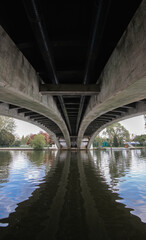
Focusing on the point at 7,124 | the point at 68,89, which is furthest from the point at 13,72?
the point at 7,124

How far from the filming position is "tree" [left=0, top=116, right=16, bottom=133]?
54.9 m

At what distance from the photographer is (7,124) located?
56.9 metres

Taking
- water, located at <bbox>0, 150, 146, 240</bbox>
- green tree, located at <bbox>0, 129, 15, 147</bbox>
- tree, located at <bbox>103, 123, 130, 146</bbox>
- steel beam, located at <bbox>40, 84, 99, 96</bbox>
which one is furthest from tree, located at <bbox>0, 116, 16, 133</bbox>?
tree, located at <bbox>103, 123, 130, 146</bbox>

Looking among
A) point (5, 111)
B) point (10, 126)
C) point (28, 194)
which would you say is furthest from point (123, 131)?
point (28, 194)

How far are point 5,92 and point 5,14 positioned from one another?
114 inches

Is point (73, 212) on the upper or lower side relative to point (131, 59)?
lower

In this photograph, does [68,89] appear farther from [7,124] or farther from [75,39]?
[7,124]

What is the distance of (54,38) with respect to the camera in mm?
5723

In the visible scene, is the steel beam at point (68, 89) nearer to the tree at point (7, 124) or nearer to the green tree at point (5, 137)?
the tree at point (7, 124)

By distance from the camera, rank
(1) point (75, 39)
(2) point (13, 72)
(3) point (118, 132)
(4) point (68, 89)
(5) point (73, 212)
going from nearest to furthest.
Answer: (5) point (73, 212) → (2) point (13, 72) → (1) point (75, 39) → (4) point (68, 89) → (3) point (118, 132)

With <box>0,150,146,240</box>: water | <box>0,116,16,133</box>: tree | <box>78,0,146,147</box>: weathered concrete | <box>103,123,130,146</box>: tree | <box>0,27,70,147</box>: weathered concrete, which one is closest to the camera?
<box>0,150,146,240</box>: water

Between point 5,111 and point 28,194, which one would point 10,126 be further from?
point 28,194

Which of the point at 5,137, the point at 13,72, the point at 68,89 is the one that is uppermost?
the point at 68,89

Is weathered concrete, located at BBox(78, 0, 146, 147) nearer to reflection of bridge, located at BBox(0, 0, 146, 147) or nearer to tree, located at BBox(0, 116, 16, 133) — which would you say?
reflection of bridge, located at BBox(0, 0, 146, 147)
